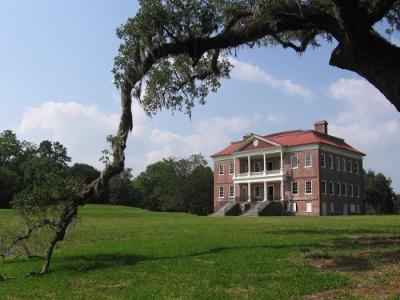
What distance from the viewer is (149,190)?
98.9 metres

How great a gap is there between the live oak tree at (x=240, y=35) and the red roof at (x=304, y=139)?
43.7 m

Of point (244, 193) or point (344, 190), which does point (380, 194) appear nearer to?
point (344, 190)

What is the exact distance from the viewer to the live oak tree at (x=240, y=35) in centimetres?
1065

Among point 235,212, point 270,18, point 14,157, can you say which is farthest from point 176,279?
point 14,157

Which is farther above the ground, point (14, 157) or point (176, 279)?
point (14, 157)

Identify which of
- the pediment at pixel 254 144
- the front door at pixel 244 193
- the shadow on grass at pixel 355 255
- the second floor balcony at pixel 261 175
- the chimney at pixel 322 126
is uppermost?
the chimney at pixel 322 126

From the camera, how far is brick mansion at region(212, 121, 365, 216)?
58.1 m

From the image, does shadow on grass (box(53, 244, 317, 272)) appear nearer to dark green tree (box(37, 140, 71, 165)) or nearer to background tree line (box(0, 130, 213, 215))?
background tree line (box(0, 130, 213, 215))

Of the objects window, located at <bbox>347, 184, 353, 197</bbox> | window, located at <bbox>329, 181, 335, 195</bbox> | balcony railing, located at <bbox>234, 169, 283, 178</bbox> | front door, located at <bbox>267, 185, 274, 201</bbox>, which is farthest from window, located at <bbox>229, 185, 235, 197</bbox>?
window, located at <bbox>347, 184, 353, 197</bbox>

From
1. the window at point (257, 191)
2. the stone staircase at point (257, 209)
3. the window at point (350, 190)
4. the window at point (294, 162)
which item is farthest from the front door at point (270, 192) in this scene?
the window at point (350, 190)

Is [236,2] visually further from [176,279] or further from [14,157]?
[14,157]

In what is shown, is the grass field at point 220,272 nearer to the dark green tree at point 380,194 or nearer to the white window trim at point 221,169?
the white window trim at point 221,169

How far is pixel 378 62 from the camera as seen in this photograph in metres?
10.6

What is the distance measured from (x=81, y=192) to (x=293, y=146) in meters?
50.2
